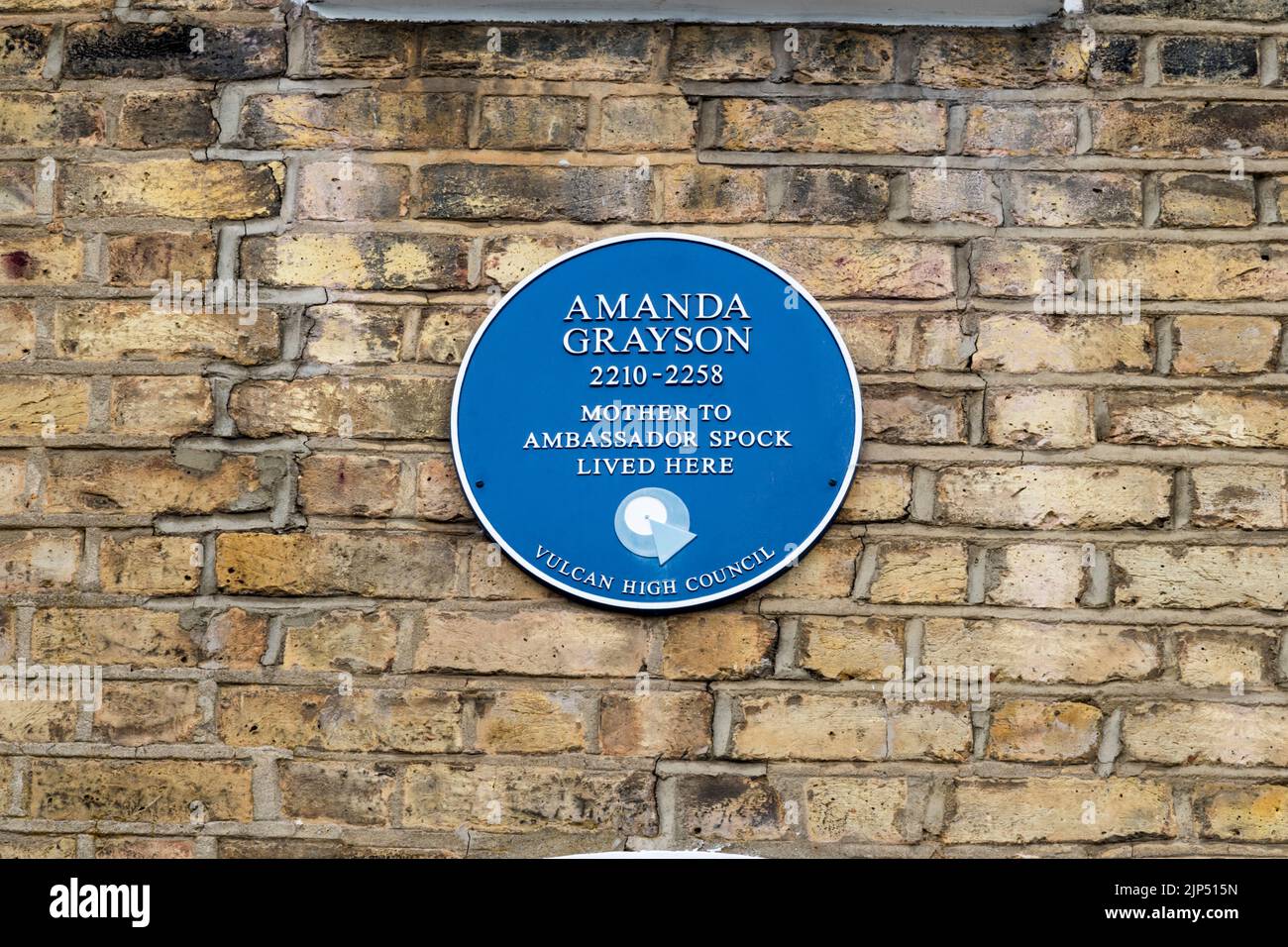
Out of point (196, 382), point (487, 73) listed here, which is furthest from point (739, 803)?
point (487, 73)

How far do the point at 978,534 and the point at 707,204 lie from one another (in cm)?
71

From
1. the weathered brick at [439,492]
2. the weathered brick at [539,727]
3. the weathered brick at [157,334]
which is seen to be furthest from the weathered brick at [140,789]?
the weathered brick at [157,334]

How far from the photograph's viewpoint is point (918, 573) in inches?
87.0

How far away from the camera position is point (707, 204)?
229cm

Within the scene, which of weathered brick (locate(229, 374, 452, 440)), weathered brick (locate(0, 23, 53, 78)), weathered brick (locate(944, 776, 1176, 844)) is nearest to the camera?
weathered brick (locate(944, 776, 1176, 844))

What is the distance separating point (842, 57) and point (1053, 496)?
82cm

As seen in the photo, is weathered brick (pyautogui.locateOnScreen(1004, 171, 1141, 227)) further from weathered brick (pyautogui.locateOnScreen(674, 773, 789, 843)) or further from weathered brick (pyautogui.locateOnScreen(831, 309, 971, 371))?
weathered brick (pyautogui.locateOnScreen(674, 773, 789, 843))

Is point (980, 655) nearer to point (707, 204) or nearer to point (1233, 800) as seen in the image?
point (1233, 800)

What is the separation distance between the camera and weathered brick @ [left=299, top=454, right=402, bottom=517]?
7.32 feet

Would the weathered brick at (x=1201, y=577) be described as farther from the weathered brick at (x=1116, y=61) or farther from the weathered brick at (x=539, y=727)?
the weathered brick at (x=539, y=727)

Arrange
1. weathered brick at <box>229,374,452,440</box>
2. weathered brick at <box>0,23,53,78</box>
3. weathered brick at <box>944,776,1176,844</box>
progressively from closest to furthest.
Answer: weathered brick at <box>944,776,1176,844</box>, weathered brick at <box>229,374,452,440</box>, weathered brick at <box>0,23,53,78</box>

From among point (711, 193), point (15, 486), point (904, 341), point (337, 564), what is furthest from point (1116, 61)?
point (15, 486)

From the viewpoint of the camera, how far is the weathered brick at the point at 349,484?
2232 mm

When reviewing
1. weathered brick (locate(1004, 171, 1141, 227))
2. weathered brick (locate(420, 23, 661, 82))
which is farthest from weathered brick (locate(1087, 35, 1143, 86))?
weathered brick (locate(420, 23, 661, 82))
